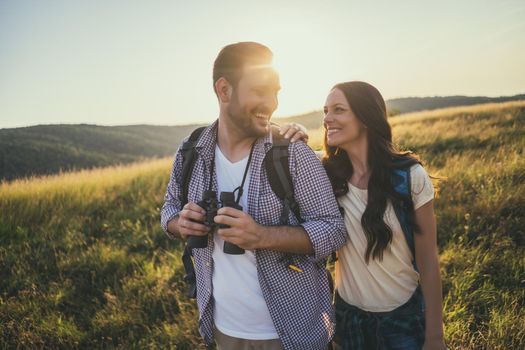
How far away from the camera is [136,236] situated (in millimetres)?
5828


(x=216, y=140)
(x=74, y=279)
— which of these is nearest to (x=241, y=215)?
(x=216, y=140)

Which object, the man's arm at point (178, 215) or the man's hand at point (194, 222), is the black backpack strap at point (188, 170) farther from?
the man's hand at point (194, 222)

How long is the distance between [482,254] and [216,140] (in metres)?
3.46

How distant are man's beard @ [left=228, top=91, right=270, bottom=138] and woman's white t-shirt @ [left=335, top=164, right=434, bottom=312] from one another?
774 mm

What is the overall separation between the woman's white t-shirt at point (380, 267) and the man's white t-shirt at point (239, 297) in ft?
2.09

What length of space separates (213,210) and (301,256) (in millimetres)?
592

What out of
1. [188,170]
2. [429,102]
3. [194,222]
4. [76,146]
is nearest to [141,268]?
[188,170]

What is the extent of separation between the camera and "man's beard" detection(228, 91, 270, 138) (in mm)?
2039

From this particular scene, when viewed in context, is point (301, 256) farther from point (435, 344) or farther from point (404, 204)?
point (435, 344)

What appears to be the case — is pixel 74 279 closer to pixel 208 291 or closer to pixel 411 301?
pixel 208 291

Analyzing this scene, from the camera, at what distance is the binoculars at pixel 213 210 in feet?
5.41

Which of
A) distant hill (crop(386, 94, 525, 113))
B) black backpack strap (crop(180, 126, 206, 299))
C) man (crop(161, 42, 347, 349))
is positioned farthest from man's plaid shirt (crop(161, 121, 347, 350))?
distant hill (crop(386, 94, 525, 113))

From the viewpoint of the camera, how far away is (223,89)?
2182mm

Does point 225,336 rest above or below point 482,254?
above
